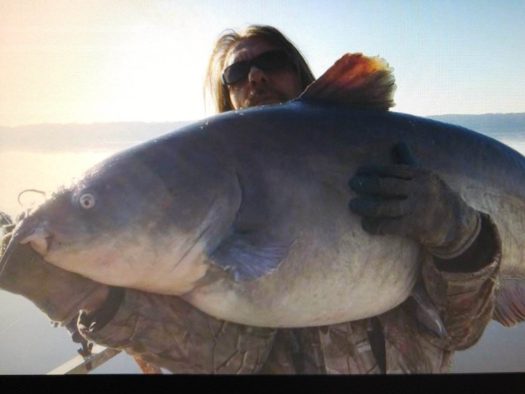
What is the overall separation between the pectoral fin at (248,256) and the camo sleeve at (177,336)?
213mm

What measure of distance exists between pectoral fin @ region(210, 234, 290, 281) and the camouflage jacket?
0.21 meters

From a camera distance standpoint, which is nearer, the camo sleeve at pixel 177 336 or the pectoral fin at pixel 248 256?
the pectoral fin at pixel 248 256

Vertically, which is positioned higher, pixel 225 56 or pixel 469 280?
pixel 225 56

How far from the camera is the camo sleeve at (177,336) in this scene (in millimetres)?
1096

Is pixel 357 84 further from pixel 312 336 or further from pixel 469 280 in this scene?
pixel 312 336

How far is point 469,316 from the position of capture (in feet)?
4.08

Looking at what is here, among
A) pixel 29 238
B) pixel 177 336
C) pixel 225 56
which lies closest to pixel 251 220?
pixel 177 336

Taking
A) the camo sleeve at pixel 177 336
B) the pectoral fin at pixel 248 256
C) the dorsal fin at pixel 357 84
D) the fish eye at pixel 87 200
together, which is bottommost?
the camo sleeve at pixel 177 336

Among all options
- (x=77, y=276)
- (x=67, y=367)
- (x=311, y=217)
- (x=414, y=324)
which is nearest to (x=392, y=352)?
(x=414, y=324)

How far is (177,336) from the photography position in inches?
45.3

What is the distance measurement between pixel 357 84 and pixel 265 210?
0.43 m

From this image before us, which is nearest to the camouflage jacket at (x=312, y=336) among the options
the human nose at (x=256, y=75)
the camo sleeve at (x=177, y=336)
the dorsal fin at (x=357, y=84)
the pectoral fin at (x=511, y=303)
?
the camo sleeve at (x=177, y=336)

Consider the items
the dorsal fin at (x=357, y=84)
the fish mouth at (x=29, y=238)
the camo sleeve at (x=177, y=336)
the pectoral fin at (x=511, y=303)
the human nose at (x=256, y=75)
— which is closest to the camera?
the fish mouth at (x=29, y=238)

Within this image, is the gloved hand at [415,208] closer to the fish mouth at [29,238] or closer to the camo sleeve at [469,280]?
the camo sleeve at [469,280]
